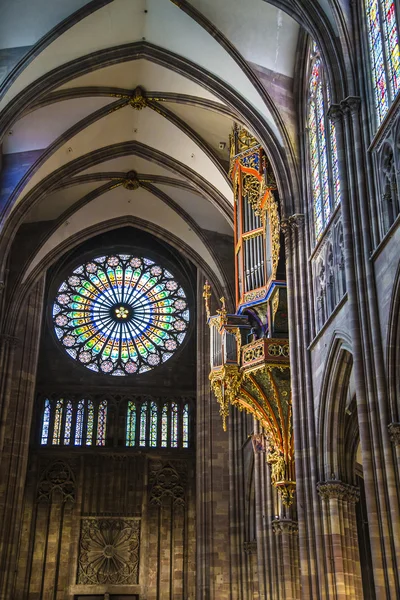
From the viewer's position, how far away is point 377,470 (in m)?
10.9

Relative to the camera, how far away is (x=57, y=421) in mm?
27828

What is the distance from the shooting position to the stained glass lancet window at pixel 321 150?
1519cm

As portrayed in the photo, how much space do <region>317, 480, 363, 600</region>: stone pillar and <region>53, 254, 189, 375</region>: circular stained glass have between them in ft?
51.6

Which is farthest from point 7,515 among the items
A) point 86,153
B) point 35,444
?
point 86,153

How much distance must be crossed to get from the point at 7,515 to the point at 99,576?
3.77m

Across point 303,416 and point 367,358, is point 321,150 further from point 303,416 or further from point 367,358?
point 367,358

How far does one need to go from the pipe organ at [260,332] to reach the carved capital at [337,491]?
9.31 feet

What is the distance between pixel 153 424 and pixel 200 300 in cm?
460

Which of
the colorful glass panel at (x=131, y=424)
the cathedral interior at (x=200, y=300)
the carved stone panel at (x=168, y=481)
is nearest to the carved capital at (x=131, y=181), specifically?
the cathedral interior at (x=200, y=300)

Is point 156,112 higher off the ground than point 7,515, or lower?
higher

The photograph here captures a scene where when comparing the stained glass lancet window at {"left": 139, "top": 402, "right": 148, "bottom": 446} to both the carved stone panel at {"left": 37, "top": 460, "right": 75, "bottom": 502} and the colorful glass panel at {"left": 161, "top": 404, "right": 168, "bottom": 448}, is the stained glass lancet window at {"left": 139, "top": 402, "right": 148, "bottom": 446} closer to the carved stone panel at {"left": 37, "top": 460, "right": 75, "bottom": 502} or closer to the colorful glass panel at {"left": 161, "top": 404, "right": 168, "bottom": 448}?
the colorful glass panel at {"left": 161, "top": 404, "right": 168, "bottom": 448}

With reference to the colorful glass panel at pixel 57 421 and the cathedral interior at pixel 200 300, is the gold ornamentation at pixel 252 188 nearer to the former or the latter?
the cathedral interior at pixel 200 300

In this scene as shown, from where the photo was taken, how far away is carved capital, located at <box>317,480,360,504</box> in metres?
14.1

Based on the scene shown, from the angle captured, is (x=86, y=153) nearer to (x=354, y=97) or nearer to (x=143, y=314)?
(x=143, y=314)
